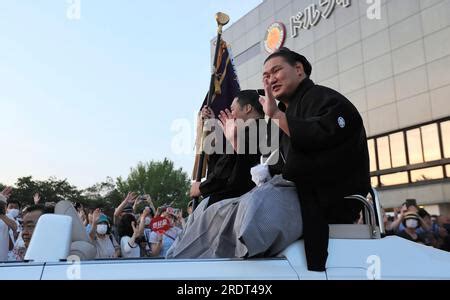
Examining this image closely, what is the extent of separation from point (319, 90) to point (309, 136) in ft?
1.30

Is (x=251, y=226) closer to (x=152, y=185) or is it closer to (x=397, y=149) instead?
(x=397, y=149)

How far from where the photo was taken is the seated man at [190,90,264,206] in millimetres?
2680

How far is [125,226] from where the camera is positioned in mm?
6414

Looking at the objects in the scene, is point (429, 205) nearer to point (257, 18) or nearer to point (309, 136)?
point (257, 18)

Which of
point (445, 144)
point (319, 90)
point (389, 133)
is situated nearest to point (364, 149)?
point (319, 90)

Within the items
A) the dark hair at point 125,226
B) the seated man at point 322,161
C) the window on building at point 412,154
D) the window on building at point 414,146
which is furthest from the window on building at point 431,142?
the seated man at point 322,161

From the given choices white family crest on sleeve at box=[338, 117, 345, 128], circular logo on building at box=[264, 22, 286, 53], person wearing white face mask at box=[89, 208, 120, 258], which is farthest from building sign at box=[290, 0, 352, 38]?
white family crest on sleeve at box=[338, 117, 345, 128]

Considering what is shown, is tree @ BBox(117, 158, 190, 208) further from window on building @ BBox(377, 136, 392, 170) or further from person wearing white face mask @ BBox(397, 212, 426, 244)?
person wearing white face mask @ BBox(397, 212, 426, 244)

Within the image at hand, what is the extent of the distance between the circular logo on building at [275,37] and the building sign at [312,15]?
798 millimetres

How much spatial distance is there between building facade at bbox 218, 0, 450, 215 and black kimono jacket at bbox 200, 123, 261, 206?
14.9m

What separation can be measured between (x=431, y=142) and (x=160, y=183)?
36623mm

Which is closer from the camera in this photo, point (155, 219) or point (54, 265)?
point (54, 265)

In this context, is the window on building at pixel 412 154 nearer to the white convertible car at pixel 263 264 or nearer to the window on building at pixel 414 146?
the window on building at pixel 414 146

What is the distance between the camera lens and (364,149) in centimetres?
207
